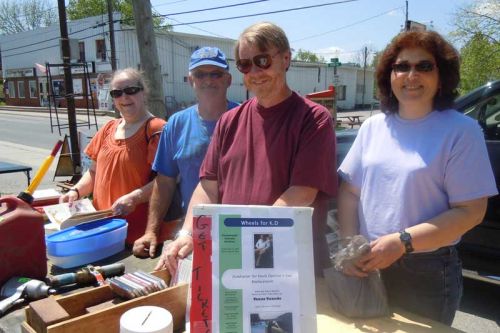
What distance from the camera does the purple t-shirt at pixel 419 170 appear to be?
4.96 ft

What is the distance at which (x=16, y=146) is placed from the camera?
1397 cm

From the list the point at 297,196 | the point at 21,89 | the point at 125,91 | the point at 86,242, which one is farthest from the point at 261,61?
the point at 21,89

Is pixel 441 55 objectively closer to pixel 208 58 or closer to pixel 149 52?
pixel 208 58

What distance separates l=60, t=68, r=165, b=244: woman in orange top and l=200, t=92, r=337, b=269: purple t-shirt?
0.89m

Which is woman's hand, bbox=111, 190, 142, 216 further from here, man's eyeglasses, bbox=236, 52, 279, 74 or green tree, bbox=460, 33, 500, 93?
green tree, bbox=460, 33, 500, 93

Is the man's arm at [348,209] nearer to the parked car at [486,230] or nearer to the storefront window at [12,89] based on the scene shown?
the parked car at [486,230]

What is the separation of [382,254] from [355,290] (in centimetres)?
15

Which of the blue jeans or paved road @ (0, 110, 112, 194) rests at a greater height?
the blue jeans

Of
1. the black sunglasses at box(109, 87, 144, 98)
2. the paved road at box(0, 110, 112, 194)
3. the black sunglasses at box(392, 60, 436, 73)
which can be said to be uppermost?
the black sunglasses at box(392, 60, 436, 73)

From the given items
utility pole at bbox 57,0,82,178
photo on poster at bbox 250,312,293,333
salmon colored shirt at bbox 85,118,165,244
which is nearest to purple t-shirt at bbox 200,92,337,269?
photo on poster at bbox 250,312,293,333

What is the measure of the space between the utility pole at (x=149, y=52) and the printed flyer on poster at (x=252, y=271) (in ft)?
17.6

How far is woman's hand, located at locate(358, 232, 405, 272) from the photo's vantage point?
4.81ft

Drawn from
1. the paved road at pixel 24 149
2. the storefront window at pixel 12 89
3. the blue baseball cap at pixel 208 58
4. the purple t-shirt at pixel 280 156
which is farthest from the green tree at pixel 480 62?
the storefront window at pixel 12 89

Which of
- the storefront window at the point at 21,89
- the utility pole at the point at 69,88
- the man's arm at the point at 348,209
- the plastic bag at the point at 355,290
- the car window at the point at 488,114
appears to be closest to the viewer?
the plastic bag at the point at 355,290
